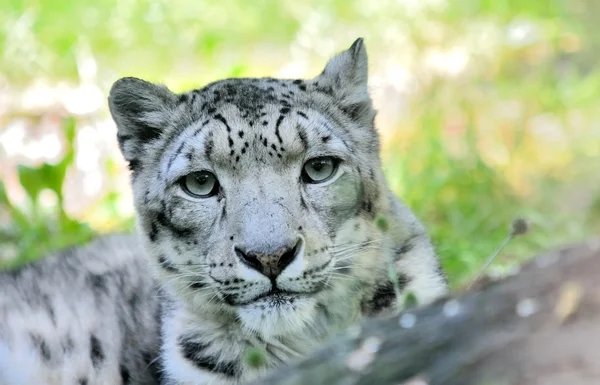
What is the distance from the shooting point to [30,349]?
14.1 feet

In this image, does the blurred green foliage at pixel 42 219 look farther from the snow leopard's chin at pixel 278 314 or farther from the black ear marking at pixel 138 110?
the snow leopard's chin at pixel 278 314

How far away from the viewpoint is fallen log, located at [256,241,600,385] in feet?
6.04

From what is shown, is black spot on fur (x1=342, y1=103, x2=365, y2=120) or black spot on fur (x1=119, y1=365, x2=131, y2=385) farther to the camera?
black spot on fur (x1=119, y1=365, x2=131, y2=385)

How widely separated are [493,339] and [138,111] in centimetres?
257

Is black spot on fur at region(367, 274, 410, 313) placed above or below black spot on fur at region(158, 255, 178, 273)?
below

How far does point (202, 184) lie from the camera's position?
360 cm

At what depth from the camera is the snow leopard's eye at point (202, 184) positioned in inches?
141

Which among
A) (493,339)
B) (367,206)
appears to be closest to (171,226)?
(367,206)

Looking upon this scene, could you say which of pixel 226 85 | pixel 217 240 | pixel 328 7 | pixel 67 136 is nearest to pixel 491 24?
pixel 328 7

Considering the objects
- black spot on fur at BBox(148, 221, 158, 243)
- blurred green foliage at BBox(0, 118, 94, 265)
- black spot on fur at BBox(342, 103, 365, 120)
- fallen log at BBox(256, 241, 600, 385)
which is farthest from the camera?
blurred green foliage at BBox(0, 118, 94, 265)

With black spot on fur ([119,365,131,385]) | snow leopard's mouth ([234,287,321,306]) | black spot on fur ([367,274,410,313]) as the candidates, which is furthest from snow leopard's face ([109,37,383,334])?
black spot on fur ([119,365,131,385])

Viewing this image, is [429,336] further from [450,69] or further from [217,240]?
[450,69]

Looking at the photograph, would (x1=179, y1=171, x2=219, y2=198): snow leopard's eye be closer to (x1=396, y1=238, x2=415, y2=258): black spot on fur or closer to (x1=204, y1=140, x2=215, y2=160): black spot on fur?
(x1=204, y1=140, x2=215, y2=160): black spot on fur

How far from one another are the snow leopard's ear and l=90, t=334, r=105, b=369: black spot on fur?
1.79 meters
